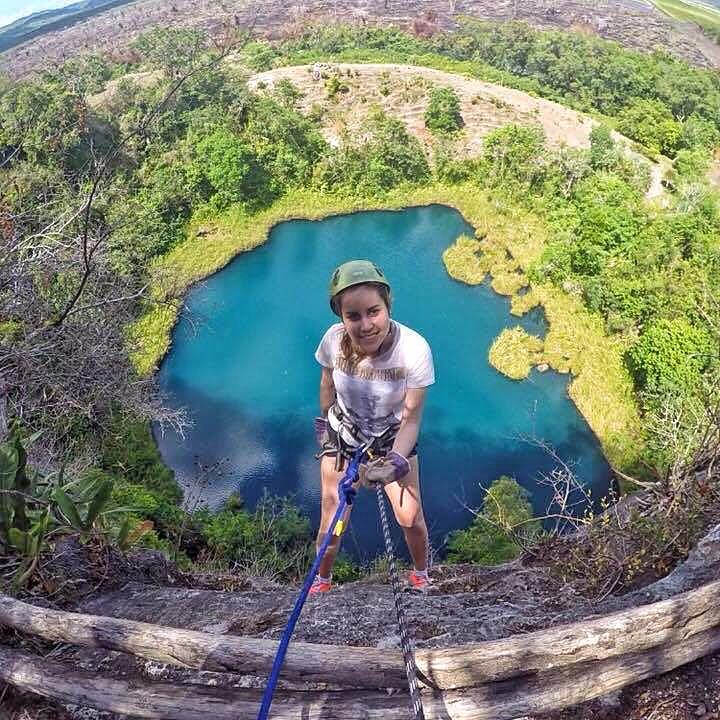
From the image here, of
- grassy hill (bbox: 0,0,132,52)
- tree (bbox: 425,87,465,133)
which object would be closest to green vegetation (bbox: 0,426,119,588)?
tree (bbox: 425,87,465,133)

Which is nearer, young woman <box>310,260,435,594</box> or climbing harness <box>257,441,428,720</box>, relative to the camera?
climbing harness <box>257,441,428,720</box>

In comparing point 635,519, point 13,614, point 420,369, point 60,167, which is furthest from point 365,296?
point 60,167

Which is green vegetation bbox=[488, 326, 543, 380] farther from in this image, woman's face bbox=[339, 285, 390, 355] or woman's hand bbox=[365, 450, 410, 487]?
woman's face bbox=[339, 285, 390, 355]

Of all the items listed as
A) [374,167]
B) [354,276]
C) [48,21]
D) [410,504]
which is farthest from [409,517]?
[48,21]

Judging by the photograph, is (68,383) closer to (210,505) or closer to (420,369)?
(210,505)

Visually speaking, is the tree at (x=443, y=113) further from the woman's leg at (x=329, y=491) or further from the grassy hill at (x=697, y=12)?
the grassy hill at (x=697, y=12)

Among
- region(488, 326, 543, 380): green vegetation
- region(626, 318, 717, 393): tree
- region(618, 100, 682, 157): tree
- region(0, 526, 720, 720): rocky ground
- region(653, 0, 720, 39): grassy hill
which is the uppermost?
region(0, 526, 720, 720): rocky ground
